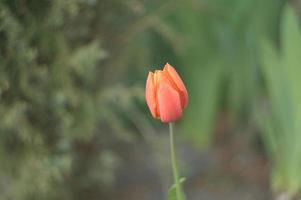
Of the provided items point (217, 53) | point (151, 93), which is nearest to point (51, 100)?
point (151, 93)

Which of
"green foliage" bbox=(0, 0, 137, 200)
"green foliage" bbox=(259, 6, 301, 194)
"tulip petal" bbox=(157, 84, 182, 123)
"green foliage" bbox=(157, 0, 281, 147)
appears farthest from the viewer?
"green foliage" bbox=(157, 0, 281, 147)

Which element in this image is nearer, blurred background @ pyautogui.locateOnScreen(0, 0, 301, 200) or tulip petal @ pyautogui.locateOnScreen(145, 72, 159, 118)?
tulip petal @ pyautogui.locateOnScreen(145, 72, 159, 118)

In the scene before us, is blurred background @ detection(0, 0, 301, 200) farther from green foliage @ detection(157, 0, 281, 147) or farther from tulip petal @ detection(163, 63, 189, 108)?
tulip petal @ detection(163, 63, 189, 108)

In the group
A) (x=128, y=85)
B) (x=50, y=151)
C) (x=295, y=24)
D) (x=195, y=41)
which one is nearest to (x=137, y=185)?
(x=128, y=85)

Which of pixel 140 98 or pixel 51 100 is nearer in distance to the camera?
pixel 51 100

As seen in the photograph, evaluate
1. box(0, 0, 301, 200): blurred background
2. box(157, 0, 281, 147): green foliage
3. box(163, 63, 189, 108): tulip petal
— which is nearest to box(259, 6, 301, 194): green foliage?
box(0, 0, 301, 200): blurred background

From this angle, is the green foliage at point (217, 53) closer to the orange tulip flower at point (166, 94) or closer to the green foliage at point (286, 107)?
the green foliage at point (286, 107)

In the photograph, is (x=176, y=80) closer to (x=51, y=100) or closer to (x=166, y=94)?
(x=166, y=94)

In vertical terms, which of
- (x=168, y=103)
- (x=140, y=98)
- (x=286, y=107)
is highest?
(x=140, y=98)
